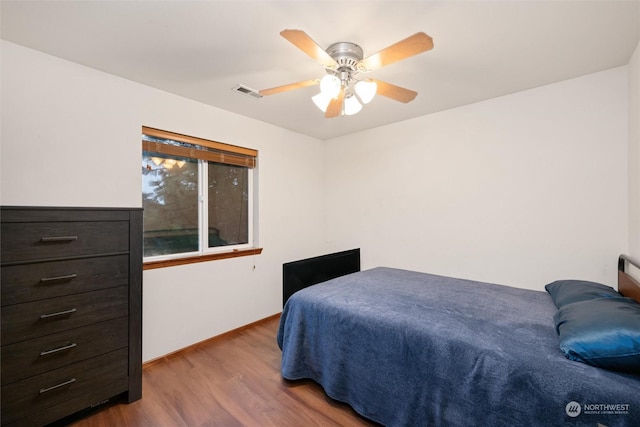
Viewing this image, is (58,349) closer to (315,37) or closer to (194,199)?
(194,199)

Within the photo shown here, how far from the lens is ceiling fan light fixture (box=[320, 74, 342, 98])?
162 centimetres

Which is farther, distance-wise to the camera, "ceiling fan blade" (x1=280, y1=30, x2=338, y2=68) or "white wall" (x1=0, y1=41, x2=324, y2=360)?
"white wall" (x1=0, y1=41, x2=324, y2=360)

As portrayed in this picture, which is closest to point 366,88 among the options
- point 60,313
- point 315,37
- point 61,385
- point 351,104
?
point 351,104

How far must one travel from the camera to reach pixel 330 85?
1632 mm

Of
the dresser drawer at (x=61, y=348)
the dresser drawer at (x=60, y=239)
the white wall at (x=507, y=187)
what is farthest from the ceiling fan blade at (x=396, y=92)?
the dresser drawer at (x=61, y=348)

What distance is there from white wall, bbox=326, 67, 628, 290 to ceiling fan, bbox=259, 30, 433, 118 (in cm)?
138

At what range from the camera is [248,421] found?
1739 mm

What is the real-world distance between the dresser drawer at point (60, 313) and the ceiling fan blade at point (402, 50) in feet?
7.06

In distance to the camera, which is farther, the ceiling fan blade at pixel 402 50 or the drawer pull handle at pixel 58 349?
the drawer pull handle at pixel 58 349

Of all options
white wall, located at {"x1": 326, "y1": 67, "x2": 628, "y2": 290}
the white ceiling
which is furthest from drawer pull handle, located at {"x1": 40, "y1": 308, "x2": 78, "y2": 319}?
white wall, located at {"x1": 326, "y1": 67, "x2": 628, "y2": 290}

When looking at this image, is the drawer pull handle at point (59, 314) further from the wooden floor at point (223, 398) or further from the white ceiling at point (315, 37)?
the white ceiling at point (315, 37)

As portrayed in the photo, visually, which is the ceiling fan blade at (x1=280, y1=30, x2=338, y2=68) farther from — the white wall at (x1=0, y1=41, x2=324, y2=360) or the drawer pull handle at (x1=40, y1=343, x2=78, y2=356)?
the drawer pull handle at (x1=40, y1=343, x2=78, y2=356)

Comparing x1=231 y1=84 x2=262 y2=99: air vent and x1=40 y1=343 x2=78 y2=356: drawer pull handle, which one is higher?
x1=231 y1=84 x2=262 y2=99: air vent

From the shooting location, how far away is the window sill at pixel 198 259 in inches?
94.1
